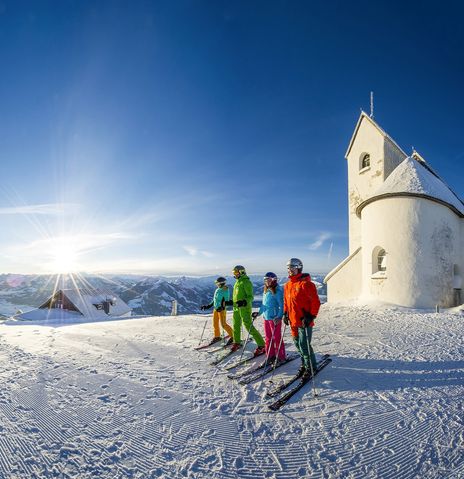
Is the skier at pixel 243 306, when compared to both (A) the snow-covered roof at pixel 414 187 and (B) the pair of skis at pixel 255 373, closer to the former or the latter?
(B) the pair of skis at pixel 255 373

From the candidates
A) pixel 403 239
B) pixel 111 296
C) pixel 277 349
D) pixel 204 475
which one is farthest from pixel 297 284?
pixel 111 296

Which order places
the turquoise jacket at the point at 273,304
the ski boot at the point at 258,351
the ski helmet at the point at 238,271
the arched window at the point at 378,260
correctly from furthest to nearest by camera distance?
1. the arched window at the point at 378,260
2. the ski helmet at the point at 238,271
3. the ski boot at the point at 258,351
4. the turquoise jacket at the point at 273,304

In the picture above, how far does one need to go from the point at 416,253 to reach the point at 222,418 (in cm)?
1214

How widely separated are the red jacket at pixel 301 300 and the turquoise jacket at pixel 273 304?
0.44 meters

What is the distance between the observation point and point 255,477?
8.30 ft

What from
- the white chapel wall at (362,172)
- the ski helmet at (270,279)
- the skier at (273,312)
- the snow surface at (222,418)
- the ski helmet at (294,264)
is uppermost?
the white chapel wall at (362,172)

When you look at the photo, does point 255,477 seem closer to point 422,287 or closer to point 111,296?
point 422,287

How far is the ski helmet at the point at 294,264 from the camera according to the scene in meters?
4.86

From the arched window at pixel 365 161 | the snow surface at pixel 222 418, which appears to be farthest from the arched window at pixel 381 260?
the arched window at pixel 365 161

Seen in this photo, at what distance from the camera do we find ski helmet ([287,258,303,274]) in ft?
16.0

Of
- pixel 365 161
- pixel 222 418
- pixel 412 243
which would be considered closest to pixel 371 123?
pixel 365 161

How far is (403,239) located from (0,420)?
14.2 meters

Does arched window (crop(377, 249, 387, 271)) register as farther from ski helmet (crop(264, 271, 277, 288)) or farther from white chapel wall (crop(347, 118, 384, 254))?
ski helmet (crop(264, 271, 277, 288))

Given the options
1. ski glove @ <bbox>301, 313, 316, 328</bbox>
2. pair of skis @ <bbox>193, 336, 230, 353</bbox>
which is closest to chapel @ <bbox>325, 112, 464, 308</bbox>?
pair of skis @ <bbox>193, 336, 230, 353</bbox>
